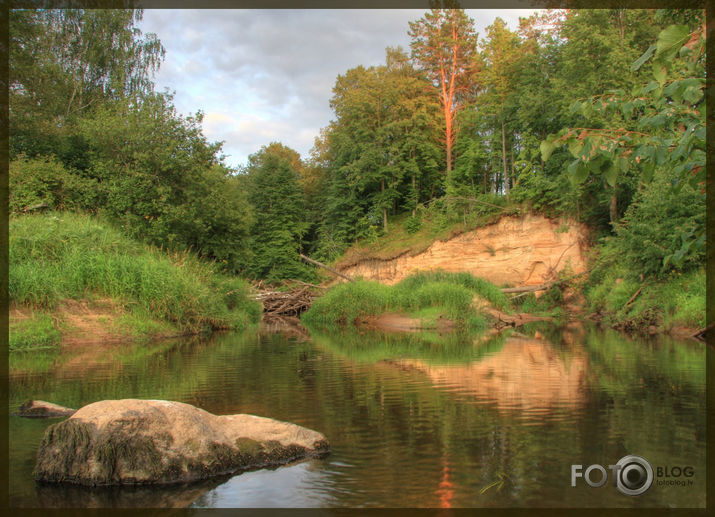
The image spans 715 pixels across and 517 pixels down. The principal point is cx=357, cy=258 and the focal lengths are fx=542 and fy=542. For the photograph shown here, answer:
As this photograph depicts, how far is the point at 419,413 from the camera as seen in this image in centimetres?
714

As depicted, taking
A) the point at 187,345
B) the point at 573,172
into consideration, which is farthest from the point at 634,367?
the point at 187,345

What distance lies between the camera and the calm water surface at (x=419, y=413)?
14.4ft

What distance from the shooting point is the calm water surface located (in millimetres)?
4383

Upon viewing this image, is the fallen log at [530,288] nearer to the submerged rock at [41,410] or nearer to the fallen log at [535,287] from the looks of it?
the fallen log at [535,287]

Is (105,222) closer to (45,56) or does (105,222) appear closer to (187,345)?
(187,345)

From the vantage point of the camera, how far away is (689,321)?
1878 centimetres

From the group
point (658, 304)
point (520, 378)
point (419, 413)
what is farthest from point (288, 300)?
point (419, 413)

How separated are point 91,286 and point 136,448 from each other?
14863 mm

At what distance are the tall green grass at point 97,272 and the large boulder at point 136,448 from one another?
13.2 m

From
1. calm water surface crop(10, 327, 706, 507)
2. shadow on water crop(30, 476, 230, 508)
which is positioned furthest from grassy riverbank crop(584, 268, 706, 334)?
shadow on water crop(30, 476, 230, 508)

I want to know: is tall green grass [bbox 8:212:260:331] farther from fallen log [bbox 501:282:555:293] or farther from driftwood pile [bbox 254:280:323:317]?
fallen log [bbox 501:282:555:293]

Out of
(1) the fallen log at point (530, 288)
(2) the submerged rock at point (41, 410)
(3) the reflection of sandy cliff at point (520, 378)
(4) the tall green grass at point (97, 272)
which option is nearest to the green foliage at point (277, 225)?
(1) the fallen log at point (530, 288)

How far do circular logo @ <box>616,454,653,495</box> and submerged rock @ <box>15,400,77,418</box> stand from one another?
20.7 ft

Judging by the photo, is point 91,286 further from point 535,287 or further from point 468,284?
point 535,287
